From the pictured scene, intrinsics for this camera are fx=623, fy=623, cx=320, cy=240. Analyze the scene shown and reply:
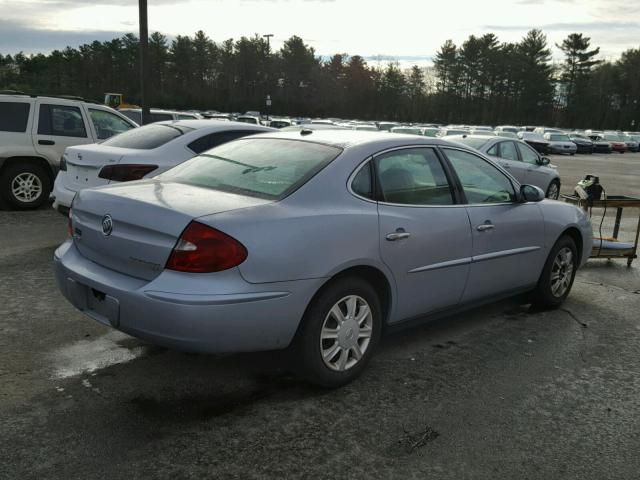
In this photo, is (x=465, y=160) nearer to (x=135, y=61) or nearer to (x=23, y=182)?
(x=23, y=182)

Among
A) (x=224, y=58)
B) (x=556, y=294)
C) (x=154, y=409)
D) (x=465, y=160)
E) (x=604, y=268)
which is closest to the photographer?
(x=154, y=409)

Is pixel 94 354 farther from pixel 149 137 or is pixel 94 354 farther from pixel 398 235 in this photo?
pixel 149 137

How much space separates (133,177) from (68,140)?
141 inches

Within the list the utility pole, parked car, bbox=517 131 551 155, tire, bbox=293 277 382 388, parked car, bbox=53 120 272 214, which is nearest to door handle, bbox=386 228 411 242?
tire, bbox=293 277 382 388

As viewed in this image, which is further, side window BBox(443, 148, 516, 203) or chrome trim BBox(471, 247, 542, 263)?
side window BBox(443, 148, 516, 203)

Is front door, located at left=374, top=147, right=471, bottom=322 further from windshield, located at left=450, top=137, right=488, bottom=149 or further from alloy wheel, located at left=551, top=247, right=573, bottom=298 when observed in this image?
windshield, located at left=450, top=137, right=488, bottom=149

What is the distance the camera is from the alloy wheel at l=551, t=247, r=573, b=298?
→ 5.60 metres

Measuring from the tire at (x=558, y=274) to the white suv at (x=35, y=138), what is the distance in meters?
7.66

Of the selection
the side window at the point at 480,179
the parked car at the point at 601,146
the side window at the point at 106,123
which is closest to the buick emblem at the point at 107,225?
the side window at the point at 480,179

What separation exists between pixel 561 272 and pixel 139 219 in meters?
3.92

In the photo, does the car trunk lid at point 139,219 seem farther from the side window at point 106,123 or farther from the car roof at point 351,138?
the side window at point 106,123

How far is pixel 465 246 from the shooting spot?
447 cm

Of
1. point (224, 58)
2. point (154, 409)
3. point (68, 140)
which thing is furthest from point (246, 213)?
point (224, 58)

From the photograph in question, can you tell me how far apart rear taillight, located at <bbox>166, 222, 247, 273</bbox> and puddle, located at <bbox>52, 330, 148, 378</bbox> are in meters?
1.23
